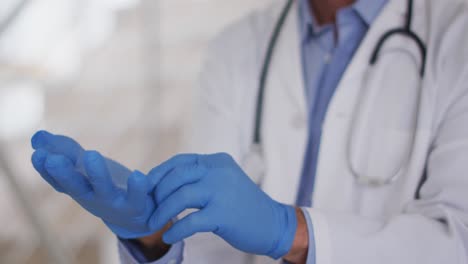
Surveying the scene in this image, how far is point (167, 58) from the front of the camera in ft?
6.11

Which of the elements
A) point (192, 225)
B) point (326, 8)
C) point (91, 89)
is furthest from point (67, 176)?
point (91, 89)

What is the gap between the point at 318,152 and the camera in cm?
82

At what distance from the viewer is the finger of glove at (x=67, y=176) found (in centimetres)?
50

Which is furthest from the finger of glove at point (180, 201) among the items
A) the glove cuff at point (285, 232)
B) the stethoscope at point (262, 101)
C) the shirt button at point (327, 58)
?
the shirt button at point (327, 58)

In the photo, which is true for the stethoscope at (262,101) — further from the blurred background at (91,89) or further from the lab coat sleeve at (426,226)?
the blurred background at (91,89)

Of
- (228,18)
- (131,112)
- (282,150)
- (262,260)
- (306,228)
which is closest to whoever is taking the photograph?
(306,228)

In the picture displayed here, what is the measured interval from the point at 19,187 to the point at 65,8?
649 millimetres

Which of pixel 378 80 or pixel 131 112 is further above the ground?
pixel 378 80

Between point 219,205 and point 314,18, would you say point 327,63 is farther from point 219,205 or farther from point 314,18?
point 219,205

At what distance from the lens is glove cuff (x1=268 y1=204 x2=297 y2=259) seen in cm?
59

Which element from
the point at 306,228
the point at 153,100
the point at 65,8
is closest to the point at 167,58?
the point at 153,100

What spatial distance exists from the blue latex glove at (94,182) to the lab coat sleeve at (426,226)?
0.76 feet

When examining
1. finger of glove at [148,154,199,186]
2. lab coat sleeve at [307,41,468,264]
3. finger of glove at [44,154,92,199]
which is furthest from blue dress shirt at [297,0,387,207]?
finger of glove at [44,154,92,199]

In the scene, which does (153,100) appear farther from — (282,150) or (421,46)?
(421,46)
